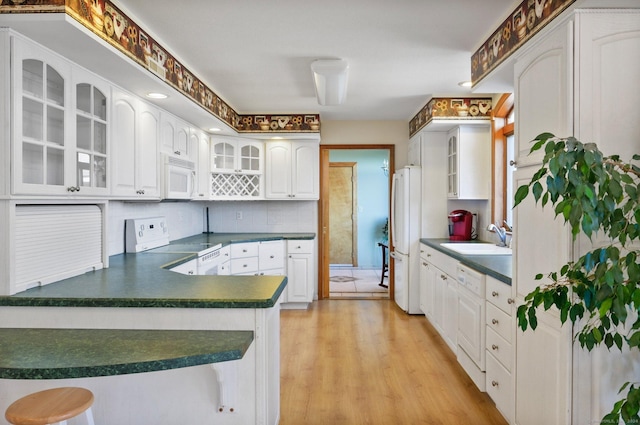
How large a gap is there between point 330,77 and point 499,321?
2.10m

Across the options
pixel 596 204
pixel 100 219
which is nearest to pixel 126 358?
pixel 100 219

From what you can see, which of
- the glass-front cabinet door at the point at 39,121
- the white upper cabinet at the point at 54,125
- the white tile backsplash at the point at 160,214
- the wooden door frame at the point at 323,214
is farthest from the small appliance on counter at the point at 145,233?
the wooden door frame at the point at 323,214

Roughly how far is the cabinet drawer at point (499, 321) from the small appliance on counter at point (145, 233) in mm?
2648

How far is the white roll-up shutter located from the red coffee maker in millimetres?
3275

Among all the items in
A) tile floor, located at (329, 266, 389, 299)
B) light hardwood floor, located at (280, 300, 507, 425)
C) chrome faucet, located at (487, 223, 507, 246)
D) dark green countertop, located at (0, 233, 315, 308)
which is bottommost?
light hardwood floor, located at (280, 300, 507, 425)

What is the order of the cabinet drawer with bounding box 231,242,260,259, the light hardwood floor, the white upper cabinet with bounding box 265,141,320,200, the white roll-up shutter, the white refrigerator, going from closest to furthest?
the white roll-up shutter, the light hardwood floor, the cabinet drawer with bounding box 231,242,260,259, the white refrigerator, the white upper cabinet with bounding box 265,141,320,200

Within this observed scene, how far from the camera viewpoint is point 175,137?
3.54 m

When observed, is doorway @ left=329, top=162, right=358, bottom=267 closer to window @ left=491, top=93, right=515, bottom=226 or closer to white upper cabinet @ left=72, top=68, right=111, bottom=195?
window @ left=491, top=93, right=515, bottom=226

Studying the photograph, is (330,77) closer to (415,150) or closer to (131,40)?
(131,40)

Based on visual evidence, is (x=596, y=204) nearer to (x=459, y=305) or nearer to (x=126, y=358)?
(x=126, y=358)

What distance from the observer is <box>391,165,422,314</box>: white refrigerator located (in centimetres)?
454

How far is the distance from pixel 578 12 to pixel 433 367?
2.57 meters

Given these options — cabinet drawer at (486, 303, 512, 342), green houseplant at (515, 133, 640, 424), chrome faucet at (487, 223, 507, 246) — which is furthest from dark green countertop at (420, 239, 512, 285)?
green houseplant at (515, 133, 640, 424)

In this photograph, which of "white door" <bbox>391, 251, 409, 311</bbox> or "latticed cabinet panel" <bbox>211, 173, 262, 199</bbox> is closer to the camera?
"white door" <bbox>391, 251, 409, 311</bbox>
